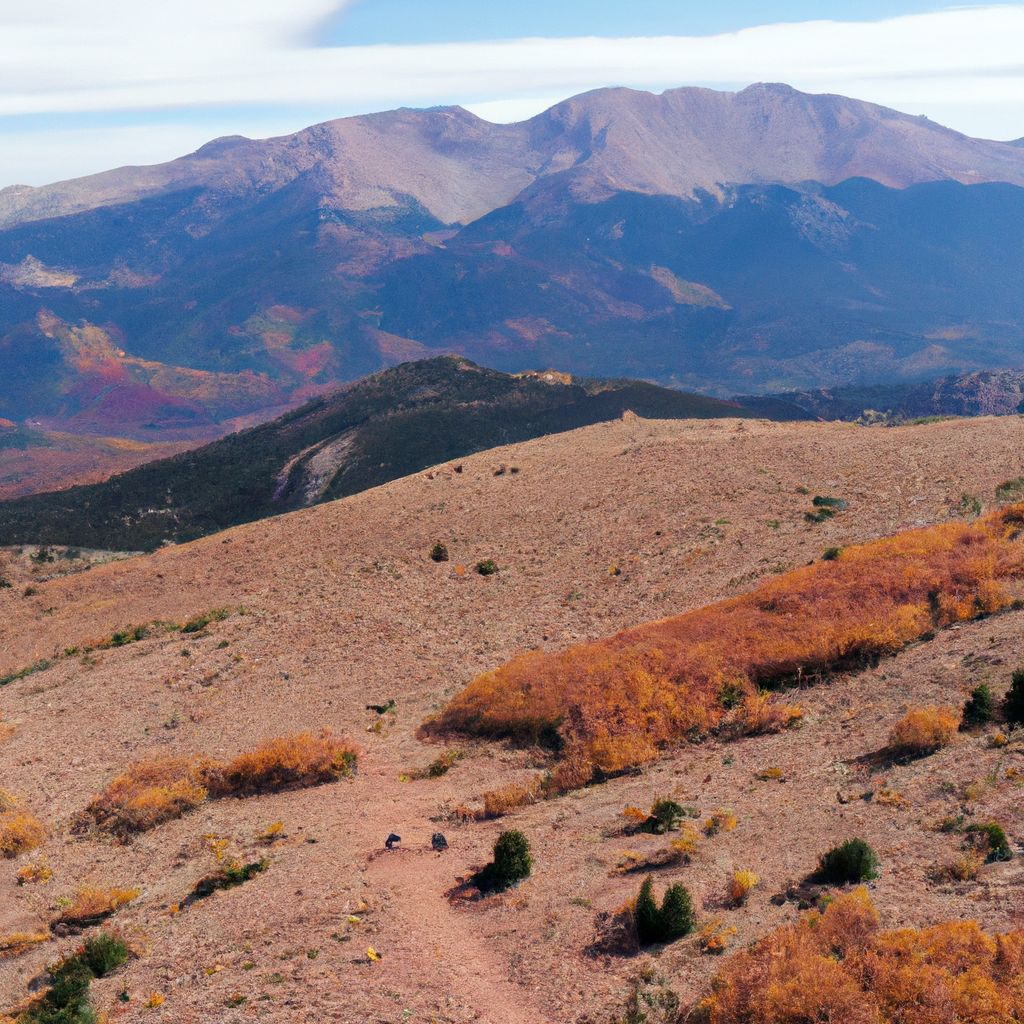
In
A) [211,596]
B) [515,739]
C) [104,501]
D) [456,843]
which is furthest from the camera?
[104,501]

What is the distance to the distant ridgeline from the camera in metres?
69.4

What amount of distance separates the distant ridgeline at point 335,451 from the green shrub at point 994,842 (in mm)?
57542

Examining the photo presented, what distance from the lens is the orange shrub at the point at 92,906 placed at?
1578cm

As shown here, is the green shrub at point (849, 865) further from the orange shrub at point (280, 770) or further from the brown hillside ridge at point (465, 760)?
the orange shrub at point (280, 770)

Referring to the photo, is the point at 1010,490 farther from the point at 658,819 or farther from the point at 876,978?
the point at 876,978

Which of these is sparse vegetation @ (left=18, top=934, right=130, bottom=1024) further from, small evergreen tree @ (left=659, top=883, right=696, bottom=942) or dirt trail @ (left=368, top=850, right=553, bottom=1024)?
small evergreen tree @ (left=659, top=883, right=696, bottom=942)

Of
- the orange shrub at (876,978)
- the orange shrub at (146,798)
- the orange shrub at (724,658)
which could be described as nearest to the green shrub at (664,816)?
the orange shrub at (724,658)

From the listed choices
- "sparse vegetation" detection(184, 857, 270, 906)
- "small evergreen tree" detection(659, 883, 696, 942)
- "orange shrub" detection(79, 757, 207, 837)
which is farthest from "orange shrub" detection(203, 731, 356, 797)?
"small evergreen tree" detection(659, 883, 696, 942)

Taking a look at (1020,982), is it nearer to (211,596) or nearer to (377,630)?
(377,630)

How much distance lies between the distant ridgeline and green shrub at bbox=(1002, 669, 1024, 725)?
180ft

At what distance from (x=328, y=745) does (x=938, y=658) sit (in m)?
13.5

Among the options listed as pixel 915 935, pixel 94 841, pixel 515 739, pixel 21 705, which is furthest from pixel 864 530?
pixel 21 705

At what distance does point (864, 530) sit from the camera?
30.8m

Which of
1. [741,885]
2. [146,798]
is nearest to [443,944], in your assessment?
[741,885]
